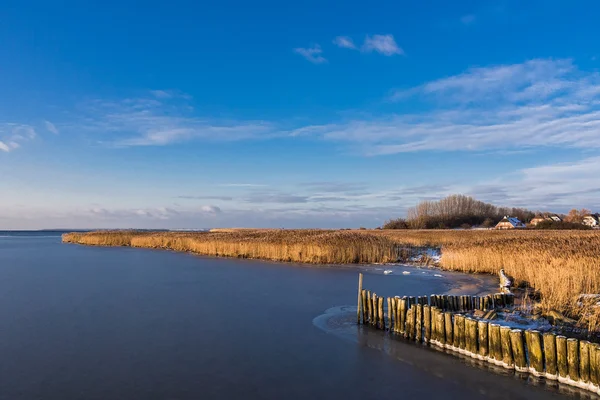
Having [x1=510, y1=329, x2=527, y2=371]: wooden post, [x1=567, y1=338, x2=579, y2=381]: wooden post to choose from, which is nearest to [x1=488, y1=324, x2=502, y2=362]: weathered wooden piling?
[x1=510, y1=329, x2=527, y2=371]: wooden post

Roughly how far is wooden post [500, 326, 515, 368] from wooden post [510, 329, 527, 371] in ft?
0.28

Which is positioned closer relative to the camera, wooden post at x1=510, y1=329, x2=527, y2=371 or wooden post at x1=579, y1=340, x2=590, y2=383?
wooden post at x1=579, y1=340, x2=590, y2=383

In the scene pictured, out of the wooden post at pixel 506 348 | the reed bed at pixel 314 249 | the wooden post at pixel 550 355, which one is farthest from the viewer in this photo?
the reed bed at pixel 314 249

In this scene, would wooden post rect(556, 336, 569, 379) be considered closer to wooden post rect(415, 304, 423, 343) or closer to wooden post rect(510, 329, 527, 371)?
wooden post rect(510, 329, 527, 371)

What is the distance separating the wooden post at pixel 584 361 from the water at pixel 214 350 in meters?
0.52

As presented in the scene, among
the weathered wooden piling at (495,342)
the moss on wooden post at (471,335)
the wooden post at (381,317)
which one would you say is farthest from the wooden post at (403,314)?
the weathered wooden piling at (495,342)

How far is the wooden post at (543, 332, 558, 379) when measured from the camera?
23.0 ft

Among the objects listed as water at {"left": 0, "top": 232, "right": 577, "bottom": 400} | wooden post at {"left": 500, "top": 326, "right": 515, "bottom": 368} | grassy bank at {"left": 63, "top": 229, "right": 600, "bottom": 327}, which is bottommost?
water at {"left": 0, "top": 232, "right": 577, "bottom": 400}

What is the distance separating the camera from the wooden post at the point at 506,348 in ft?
25.1

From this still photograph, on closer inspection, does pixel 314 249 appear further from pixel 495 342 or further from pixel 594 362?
pixel 594 362

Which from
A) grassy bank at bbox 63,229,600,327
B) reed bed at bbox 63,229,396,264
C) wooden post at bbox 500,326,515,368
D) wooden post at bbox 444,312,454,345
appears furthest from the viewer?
reed bed at bbox 63,229,396,264

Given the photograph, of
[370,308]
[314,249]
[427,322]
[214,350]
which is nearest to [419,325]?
[427,322]

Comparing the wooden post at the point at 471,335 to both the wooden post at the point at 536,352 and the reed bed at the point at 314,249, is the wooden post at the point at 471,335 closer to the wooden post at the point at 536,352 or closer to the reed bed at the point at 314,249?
the wooden post at the point at 536,352

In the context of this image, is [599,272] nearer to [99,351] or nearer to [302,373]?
[302,373]
